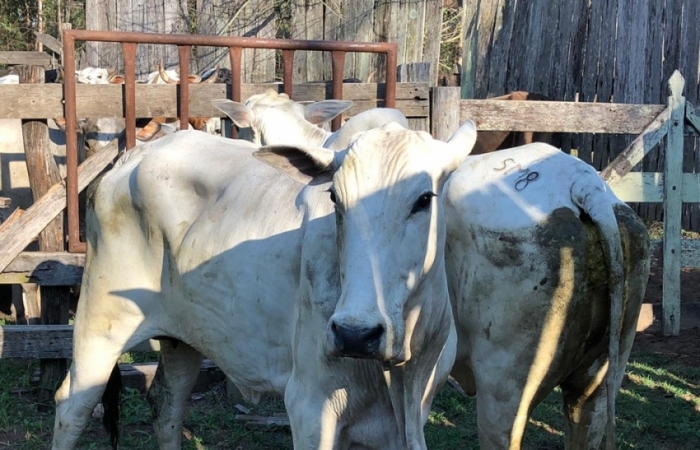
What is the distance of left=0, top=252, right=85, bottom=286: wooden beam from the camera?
224 inches

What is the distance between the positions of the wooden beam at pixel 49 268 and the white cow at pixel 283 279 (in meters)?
1.23

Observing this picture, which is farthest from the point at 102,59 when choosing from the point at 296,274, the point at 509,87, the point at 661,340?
the point at 296,274

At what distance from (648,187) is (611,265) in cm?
348

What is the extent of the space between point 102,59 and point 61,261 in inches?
260

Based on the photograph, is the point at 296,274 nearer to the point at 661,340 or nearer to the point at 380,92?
the point at 380,92

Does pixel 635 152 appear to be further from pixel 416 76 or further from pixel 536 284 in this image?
pixel 536 284

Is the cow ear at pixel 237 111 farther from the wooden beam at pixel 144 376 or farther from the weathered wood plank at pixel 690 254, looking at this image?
the weathered wood plank at pixel 690 254

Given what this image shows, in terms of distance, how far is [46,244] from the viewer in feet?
19.3

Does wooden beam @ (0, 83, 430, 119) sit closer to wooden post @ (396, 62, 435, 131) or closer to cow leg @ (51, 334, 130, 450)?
wooden post @ (396, 62, 435, 131)

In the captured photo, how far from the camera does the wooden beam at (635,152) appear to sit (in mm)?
6551

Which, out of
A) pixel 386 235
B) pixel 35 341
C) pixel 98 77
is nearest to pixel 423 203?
pixel 386 235

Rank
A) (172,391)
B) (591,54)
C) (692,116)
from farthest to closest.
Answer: (591,54)
(692,116)
(172,391)

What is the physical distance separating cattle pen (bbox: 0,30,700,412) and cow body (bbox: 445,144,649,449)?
83.3 inches

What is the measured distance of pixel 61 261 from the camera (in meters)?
5.70
